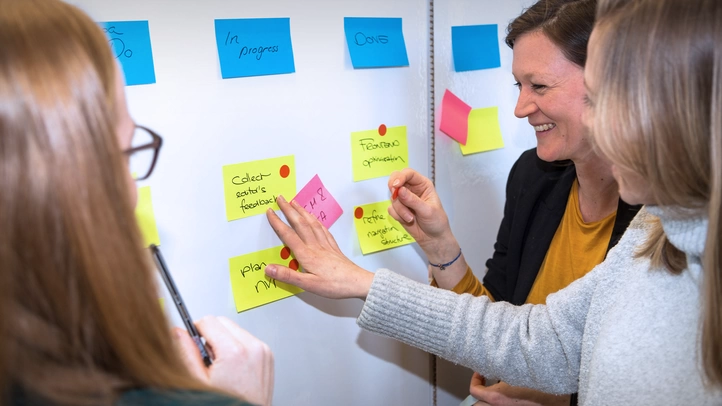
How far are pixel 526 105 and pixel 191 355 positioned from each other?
32.2 inches

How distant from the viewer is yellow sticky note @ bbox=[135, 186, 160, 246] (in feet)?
2.76

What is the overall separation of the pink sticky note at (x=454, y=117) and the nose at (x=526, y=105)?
150 mm

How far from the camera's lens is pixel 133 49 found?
80 cm

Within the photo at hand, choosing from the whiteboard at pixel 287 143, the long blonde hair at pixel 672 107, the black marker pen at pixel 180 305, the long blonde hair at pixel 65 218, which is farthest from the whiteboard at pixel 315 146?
the long blonde hair at pixel 672 107

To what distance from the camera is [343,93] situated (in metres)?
1.05

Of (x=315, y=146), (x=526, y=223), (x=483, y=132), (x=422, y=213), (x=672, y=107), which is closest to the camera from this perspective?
(x=672, y=107)

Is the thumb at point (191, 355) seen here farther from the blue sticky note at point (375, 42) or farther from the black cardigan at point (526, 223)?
the black cardigan at point (526, 223)

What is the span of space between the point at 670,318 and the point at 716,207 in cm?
21

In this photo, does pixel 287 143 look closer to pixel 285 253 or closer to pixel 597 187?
pixel 285 253

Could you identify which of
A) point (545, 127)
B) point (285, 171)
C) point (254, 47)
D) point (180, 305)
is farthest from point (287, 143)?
point (545, 127)

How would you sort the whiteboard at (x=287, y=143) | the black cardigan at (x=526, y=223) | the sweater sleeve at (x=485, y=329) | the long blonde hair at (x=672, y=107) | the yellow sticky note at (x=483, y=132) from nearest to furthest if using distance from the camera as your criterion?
the long blonde hair at (x=672, y=107) < the whiteboard at (x=287, y=143) < the sweater sleeve at (x=485, y=329) < the black cardigan at (x=526, y=223) < the yellow sticky note at (x=483, y=132)

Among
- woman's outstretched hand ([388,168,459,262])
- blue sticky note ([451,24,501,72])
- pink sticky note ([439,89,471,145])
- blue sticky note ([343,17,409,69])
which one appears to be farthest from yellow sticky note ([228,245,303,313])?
blue sticky note ([451,24,501,72])

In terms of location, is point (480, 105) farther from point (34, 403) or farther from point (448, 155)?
point (34, 403)

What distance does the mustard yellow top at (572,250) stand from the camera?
1.16 m
